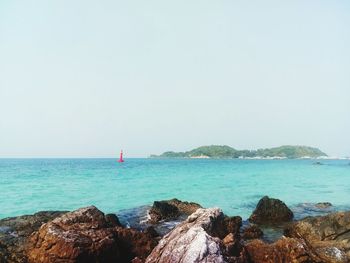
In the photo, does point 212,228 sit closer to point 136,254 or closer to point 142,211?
point 136,254

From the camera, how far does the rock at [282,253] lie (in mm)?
9609

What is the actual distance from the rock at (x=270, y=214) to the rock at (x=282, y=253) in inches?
410

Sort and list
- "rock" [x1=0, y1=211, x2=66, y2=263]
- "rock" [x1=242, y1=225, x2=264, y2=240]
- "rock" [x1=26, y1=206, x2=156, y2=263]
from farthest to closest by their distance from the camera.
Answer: "rock" [x1=242, y1=225, x2=264, y2=240]
"rock" [x1=0, y1=211, x2=66, y2=263]
"rock" [x1=26, y1=206, x2=156, y2=263]

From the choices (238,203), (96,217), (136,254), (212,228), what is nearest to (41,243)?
(96,217)

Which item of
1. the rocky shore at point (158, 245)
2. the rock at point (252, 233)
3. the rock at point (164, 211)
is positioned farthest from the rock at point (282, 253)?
the rock at point (164, 211)

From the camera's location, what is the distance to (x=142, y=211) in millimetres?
22781

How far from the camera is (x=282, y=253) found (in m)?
9.72

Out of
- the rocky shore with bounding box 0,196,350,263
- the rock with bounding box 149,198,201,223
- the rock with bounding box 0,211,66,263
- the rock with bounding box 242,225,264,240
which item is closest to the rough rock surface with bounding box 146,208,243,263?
the rocky shore with bounding box 0,196,350,263

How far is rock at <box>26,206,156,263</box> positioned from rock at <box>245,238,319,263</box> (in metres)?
3.46

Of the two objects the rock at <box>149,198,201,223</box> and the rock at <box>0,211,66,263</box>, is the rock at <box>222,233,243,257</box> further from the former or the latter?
the rock at <box>149,198,201,223</box>

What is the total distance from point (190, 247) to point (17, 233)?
363 inches

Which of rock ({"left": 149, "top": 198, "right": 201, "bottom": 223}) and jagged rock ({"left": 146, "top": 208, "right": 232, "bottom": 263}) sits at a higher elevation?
jagged rock ({"left": 146, "top": 208, "right": 232, "bottom": 263})

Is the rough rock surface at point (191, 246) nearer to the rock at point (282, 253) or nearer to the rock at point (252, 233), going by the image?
the rock at point (282, 253)

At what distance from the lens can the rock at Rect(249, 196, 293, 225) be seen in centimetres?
2036
